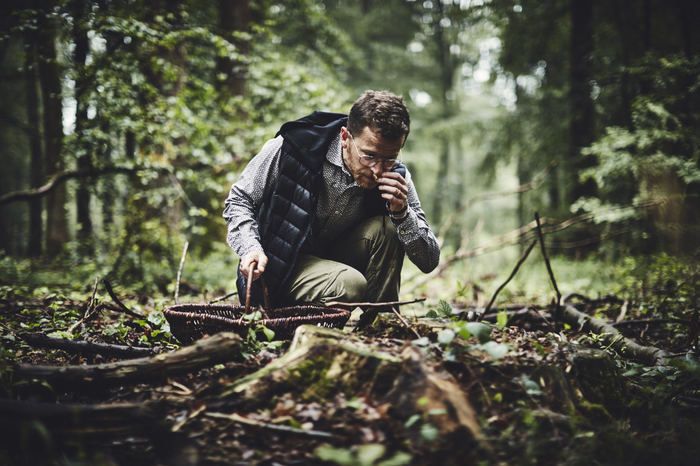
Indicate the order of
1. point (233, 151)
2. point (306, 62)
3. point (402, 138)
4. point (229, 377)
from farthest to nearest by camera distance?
1. point (306, 62)
2. point (233, 151)
3. point (402, 138)
4. point (229, 377)

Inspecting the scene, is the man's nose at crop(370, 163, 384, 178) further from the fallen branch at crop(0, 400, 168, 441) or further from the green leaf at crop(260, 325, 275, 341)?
the fallen branch at crop(0, 400, 168, 441)

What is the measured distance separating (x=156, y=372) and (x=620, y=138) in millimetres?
6023

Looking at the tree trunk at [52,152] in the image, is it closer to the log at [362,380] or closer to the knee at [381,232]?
the knee at [381,232]

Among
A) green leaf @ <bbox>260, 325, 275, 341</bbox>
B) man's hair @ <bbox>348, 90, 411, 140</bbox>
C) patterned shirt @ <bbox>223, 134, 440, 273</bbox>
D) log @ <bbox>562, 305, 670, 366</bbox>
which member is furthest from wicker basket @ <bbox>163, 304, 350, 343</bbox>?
log @ <bbox>562, 305, 670, 366</bbox>

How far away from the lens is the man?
9.05 feet

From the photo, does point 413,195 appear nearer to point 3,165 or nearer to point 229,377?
point 229,377

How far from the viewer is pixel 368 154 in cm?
279

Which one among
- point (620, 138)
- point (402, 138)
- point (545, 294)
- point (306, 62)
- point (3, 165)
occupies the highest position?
point (306, 62)

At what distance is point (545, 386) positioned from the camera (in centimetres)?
179

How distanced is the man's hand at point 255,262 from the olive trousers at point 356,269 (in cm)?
48

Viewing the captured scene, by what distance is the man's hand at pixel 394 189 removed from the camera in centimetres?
270

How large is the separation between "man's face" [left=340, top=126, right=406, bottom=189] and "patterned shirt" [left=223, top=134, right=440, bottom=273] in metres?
0.11

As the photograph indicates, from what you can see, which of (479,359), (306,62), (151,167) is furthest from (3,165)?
(479,359)

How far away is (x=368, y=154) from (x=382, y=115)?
256mm
